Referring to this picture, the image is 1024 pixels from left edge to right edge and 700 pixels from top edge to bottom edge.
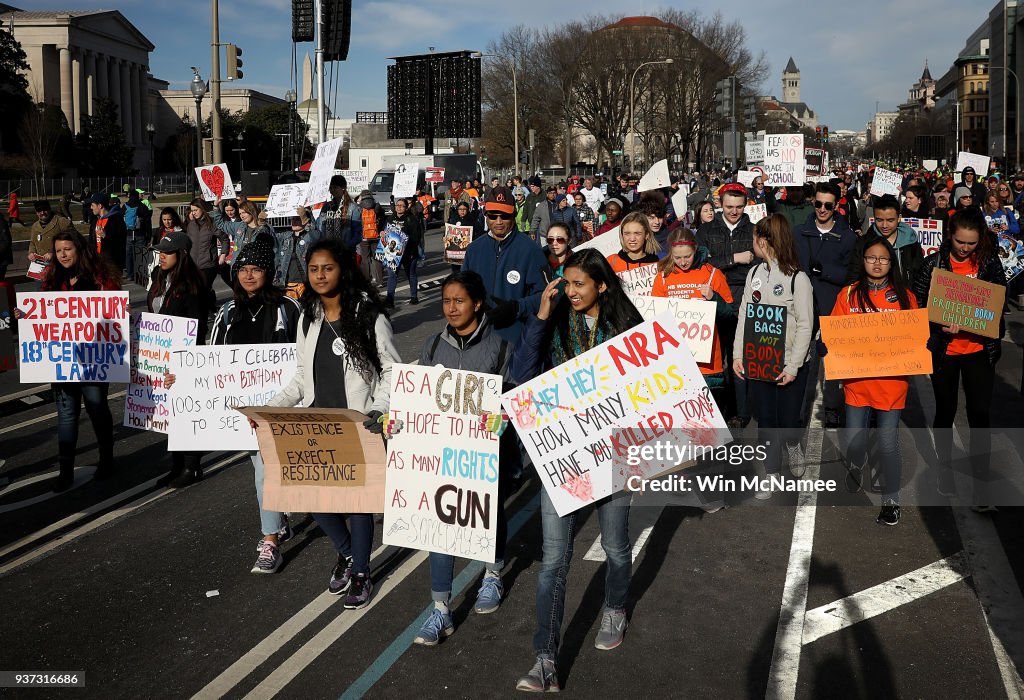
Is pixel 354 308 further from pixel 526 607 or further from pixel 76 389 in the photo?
pixel 76 389

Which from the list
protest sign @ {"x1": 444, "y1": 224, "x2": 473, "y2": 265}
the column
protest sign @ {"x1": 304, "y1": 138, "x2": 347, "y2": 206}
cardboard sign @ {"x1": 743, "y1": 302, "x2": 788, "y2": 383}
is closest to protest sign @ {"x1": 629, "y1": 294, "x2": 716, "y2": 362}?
cardboard sign @ {"x1": 743, "y1": 302, "x2": 788, "y2": 383}

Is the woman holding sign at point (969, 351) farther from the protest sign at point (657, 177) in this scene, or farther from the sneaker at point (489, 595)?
the protest sign at point (657, 177)

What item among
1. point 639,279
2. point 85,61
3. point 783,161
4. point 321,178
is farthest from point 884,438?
point 85,61

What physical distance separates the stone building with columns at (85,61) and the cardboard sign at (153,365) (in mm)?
87709

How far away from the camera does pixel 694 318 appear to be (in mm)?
6816

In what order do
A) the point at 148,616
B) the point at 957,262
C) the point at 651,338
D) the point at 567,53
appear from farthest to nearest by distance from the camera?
1. the point at 567,53
2. the point at 957,262
3. the point at 148,616
4. the point at 651,338

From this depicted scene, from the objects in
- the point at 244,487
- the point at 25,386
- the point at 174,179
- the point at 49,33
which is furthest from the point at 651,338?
the point at 49,33

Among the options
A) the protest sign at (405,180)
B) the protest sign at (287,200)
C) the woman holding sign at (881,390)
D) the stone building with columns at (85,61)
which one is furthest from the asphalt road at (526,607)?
the stone building with columns at (85,61)

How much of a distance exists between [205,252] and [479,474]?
10.4 m

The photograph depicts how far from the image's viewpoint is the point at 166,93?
130000mm

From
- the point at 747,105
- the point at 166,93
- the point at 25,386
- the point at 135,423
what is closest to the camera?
the point at 135,423

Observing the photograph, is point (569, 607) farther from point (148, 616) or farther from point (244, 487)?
point (244, 487)

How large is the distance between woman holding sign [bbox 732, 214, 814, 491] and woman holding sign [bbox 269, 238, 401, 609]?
2613mm

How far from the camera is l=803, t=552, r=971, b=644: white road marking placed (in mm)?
5086
